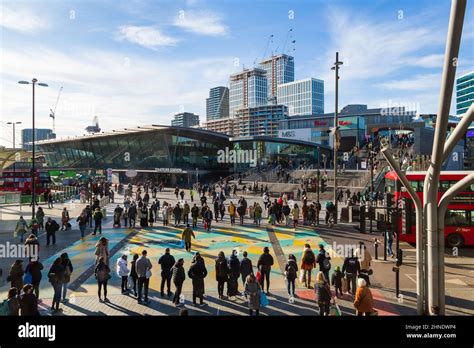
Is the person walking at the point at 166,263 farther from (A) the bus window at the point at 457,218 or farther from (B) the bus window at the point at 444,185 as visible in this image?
(A) the bus window at the point at 457,218

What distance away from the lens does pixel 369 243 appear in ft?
57.0

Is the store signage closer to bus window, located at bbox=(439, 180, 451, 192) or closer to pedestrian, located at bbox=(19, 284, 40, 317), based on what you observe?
bus window, located at bbox=(439, 180, 451, 192)

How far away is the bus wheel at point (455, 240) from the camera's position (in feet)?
54.7

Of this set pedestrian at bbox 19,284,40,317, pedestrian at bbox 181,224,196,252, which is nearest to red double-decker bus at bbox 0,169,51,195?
pedestrian at bbox 181,224,196,252

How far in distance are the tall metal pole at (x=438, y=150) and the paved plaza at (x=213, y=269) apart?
58.5 inches

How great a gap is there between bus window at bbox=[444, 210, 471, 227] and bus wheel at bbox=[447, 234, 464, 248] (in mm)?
505

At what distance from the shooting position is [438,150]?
7.66 meters

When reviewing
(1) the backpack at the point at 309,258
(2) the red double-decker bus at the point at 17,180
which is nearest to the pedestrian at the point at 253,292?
(1) the backpack at the point at 309,258

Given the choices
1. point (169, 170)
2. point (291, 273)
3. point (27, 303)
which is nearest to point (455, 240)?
point (291, 273)

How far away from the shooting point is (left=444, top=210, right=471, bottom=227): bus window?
1667 cm

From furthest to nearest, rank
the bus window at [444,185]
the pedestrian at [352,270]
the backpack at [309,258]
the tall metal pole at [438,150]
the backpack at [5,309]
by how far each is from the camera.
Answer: the bus window at [444,185] < the backpack at [309,258] < the pedestrian at [352,270] < the backpack at [5,309] < the tall metal pole at [438,150]

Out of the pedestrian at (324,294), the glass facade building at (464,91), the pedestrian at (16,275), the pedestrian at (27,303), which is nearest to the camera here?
the pedestrian at (27,303)
